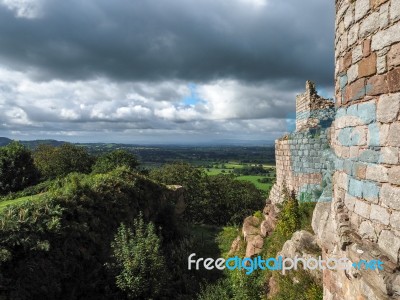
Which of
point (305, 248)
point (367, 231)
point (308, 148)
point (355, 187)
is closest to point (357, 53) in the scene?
point (355, 187)

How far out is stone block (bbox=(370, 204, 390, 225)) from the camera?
2.90m

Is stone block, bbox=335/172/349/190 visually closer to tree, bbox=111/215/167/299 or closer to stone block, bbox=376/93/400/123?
stone block, bbox=376/93/400/123

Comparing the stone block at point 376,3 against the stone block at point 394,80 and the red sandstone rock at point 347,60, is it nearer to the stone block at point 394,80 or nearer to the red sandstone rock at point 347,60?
the red sandstone rock at point 347,60

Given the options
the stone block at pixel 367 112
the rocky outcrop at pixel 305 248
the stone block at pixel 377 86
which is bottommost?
the rocky outcrop at pixel 305 248

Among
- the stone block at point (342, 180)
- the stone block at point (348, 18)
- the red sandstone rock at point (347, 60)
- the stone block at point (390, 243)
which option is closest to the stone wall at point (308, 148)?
the stone block at point (342, 180)

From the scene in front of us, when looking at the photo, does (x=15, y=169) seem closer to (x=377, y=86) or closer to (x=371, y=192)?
(x=371, y=192)

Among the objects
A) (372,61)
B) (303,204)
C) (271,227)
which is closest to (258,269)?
(271,227)

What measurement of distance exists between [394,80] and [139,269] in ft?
33.0

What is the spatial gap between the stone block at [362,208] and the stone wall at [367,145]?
0.03 ft

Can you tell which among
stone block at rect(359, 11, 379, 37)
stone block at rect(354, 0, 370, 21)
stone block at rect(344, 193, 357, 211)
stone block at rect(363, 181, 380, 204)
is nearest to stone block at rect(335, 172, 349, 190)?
stone block at rect(344, 193, 357, 211)

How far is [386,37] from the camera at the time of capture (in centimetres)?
291

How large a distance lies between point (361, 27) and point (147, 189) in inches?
596

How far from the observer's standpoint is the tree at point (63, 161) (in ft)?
125

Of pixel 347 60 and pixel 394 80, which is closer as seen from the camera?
pixel 394 80
